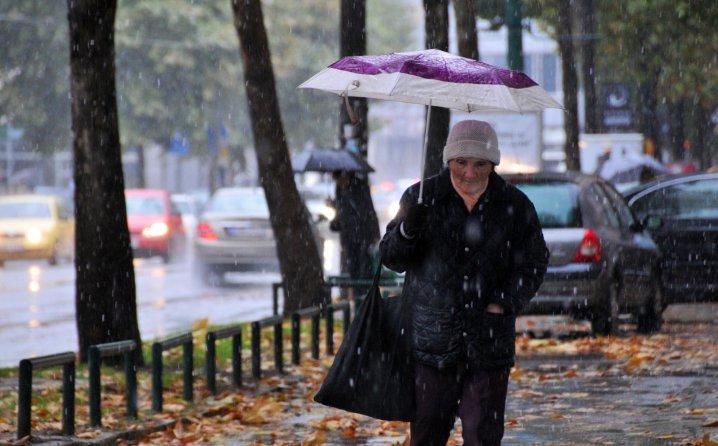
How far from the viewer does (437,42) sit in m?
18.3

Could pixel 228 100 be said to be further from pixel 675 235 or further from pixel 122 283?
pixel 122 283

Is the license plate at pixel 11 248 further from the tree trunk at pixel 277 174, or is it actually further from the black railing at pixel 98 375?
the black railing at pixel 98 375

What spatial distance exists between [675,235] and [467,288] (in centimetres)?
1082

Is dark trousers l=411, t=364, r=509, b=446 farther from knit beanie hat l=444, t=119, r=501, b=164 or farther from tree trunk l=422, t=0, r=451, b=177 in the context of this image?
tree trunk l=422, t=0, r=451, b=177

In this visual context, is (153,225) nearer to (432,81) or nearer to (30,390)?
(30,390)

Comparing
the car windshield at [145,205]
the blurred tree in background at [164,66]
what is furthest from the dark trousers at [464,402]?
the blurred tree in background at [164,66]

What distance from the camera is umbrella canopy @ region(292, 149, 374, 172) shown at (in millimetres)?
17781

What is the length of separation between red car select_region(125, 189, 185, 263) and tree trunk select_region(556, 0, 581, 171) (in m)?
8.95

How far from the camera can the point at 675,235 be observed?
16406 mm

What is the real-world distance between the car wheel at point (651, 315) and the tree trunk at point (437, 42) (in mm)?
3260

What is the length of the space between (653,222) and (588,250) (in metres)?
1.39

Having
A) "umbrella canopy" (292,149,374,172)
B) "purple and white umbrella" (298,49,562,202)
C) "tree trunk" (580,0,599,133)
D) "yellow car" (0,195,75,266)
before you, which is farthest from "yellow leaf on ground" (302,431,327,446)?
"yellow car" (0,195,75,266)

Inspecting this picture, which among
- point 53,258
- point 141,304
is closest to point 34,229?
point 53,258

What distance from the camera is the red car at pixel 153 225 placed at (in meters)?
33.9
